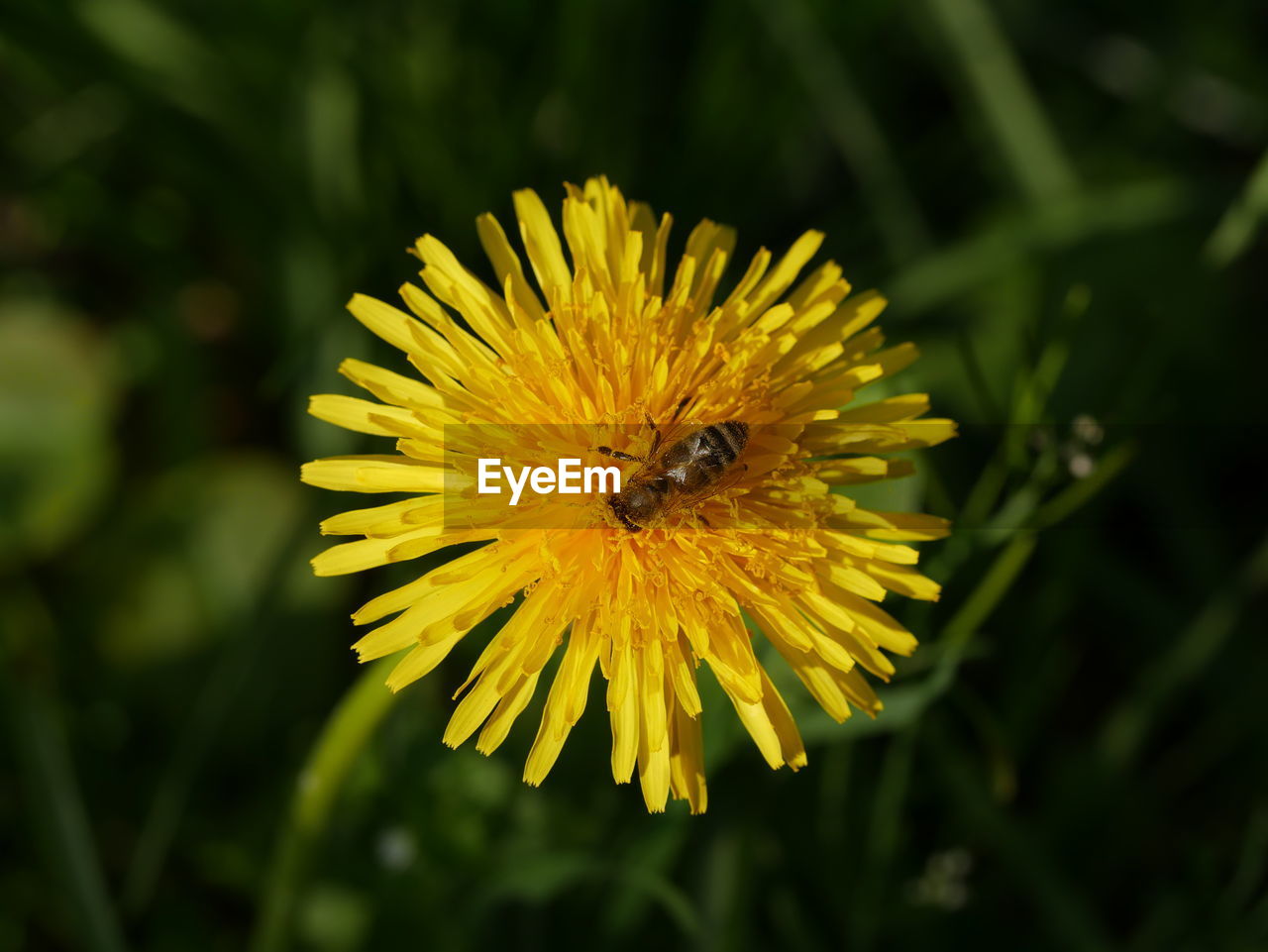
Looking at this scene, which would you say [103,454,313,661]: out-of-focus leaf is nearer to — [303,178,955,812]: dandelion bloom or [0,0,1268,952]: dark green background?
[0,0,1268,952]: dark green background

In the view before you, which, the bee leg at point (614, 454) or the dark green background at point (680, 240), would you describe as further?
the dark green background at point (680, 240)

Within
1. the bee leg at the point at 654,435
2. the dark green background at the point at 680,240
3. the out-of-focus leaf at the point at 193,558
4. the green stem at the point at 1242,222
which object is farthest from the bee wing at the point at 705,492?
the out-of-focus leaf at the point at 193,558

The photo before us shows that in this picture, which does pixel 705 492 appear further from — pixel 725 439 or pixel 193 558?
pixel 193 558

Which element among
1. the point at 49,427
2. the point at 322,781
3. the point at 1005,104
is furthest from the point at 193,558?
the point at 1005,104

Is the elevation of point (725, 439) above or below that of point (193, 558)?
below

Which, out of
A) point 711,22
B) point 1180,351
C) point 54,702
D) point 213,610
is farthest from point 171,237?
point 1180,351

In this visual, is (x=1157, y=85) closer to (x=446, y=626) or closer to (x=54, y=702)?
(x=446, y=626)

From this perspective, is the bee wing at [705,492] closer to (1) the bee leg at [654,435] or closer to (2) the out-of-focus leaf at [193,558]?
(1) the bee leg at [654,435]
